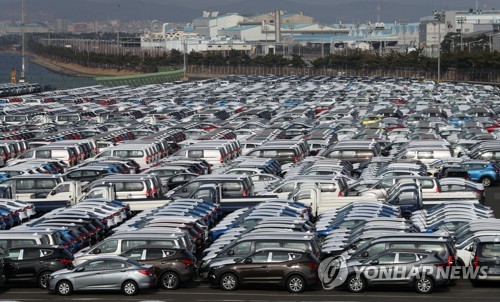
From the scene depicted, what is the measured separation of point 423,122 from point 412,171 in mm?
18959

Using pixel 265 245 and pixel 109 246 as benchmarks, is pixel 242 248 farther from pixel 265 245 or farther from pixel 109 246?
pixel 109 246

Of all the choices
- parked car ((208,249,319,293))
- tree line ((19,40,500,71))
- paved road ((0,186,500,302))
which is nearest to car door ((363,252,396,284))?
paved road ((0,186,500,302))

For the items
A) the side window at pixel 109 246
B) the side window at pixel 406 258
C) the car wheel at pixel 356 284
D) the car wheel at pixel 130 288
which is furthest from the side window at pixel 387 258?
the side window at pixel 109 246

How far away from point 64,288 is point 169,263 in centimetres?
212

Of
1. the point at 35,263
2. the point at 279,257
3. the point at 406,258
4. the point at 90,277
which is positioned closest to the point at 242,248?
the point at 279,257

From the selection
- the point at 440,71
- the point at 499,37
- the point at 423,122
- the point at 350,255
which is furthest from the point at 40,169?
the point at 499,37

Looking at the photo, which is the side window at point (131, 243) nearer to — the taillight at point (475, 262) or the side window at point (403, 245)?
the side window at point (403, 245)

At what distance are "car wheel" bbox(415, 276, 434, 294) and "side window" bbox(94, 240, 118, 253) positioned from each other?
639 cm

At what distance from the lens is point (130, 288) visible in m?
20.2

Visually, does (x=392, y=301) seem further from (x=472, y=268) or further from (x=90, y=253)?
(x=90, y=253)

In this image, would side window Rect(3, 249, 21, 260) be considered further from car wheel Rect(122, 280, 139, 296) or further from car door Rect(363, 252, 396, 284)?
car door Rect(363, 252, 396, 284)

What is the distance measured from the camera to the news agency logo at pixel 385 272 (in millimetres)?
19672

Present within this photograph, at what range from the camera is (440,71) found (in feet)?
384

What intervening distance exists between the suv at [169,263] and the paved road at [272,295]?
22 cm
